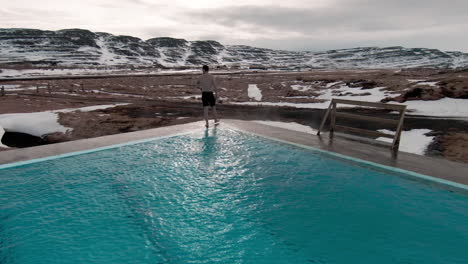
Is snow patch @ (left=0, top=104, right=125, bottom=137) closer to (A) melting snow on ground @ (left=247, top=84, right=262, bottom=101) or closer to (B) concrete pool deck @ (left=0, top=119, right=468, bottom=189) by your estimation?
(B) concrete pool deck @ (left=0, top=119, right=468, bottom=189)

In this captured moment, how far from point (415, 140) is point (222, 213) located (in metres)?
9.78

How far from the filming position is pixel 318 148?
26.0ft

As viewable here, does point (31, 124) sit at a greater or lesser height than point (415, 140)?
greater

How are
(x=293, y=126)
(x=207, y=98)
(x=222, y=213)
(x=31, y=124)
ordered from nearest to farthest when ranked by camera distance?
(x=222, y=213) < (x=207, y=98) < (x=31, y=124) < (x=293, y=126)

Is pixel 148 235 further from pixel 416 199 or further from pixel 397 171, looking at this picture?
pixel 397 171

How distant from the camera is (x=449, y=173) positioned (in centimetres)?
603

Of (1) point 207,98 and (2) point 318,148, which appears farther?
(1) point 207,98

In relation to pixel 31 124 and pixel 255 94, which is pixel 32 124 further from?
pixel 255 94

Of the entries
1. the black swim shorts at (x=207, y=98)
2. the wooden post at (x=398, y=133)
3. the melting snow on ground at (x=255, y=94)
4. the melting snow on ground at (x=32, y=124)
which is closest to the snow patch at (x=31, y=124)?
the melting snow on ground at (x=32, y=124)

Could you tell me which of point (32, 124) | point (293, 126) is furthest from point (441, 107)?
point (32, 124)

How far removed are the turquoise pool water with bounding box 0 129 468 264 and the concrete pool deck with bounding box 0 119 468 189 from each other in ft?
1.71

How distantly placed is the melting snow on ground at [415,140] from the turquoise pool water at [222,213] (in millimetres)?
4849

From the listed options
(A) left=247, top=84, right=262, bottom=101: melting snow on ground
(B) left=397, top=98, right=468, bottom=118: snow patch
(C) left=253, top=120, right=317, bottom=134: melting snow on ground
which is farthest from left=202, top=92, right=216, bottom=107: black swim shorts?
(A) left=247, top=84, right=262, bottom=101: melting snow on ground

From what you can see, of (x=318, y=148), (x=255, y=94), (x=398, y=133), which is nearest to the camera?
(x=398, y=133)
